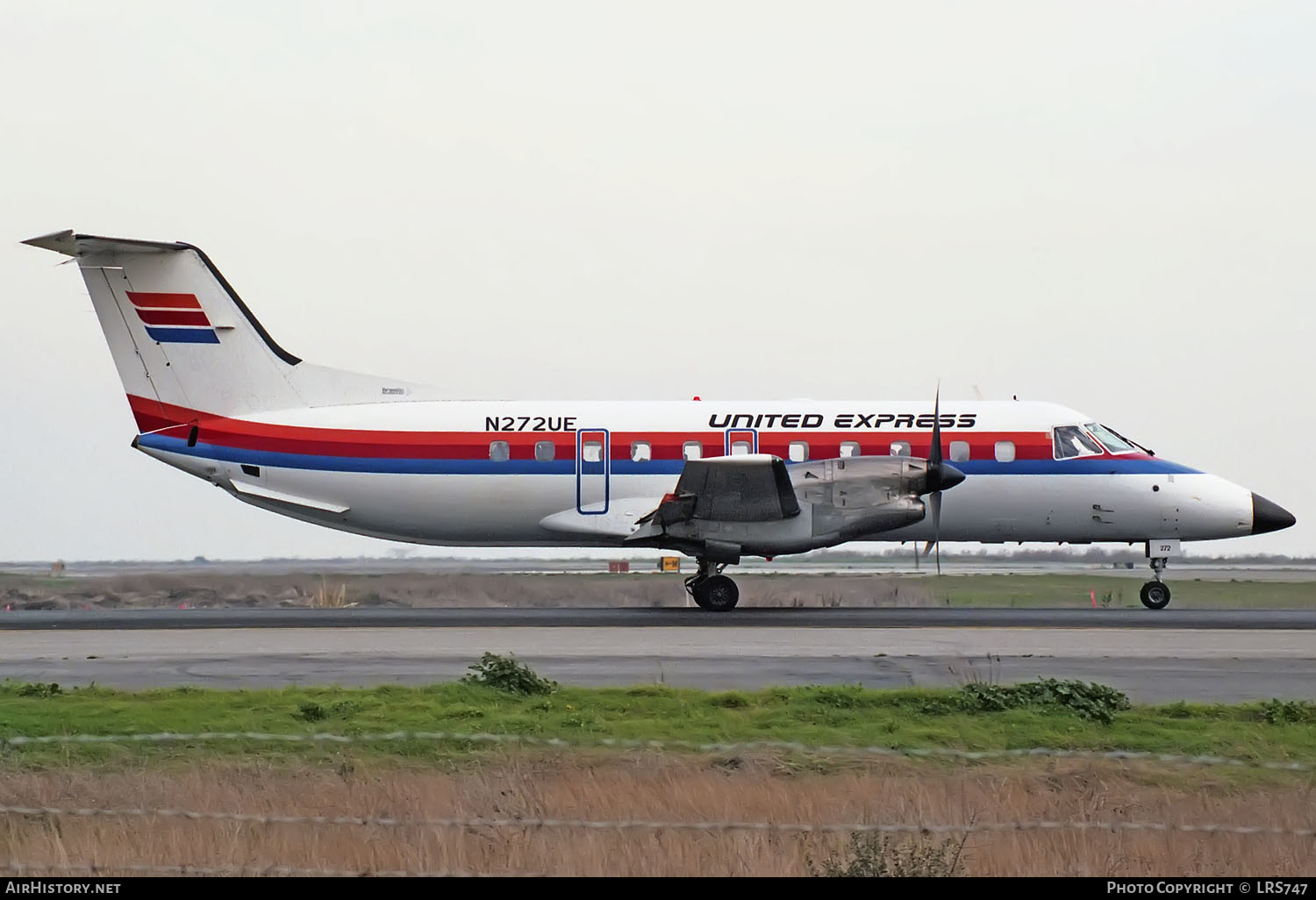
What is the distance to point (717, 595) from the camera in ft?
80.8

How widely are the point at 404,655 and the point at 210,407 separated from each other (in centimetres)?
1016

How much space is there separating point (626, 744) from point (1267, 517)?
18.5 m

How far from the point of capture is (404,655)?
57.3 ft

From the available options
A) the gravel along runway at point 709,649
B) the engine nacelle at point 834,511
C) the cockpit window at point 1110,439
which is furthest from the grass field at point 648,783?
the cockpit window at point 1110,439

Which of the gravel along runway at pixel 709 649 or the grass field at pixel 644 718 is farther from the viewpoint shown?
the gravel along runway at pixel 709 649

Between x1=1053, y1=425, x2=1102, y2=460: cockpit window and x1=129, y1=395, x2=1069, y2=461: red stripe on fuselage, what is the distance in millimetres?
259

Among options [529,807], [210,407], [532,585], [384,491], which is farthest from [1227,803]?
[532,585]

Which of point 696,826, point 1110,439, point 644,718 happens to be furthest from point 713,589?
point 696,826

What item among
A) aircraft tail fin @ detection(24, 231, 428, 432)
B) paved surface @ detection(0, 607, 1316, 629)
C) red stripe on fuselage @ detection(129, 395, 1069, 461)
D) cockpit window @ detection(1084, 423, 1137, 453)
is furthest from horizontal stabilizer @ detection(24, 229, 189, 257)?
cockpit window @ detection(1084, 423, 1137, 453)

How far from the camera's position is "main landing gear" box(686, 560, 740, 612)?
24625 mm

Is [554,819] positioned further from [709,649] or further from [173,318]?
[173,318]

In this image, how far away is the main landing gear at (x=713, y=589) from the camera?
80.8ft

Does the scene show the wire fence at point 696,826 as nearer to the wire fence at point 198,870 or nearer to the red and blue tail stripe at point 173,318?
the wire fence at point 198,870

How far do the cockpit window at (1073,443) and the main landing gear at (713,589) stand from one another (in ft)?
22.2
